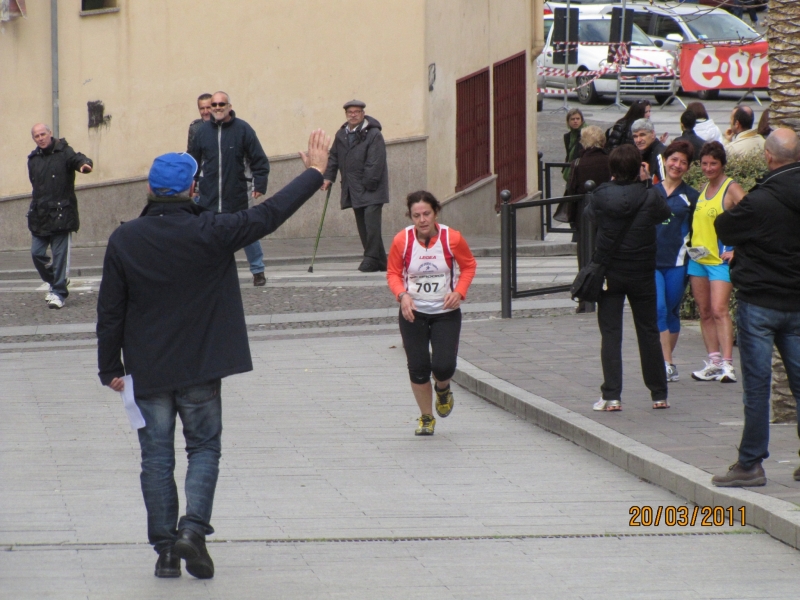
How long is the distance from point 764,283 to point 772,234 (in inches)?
9.0

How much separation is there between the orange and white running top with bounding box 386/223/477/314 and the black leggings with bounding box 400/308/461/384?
0.25ft

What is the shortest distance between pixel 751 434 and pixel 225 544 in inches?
97.4

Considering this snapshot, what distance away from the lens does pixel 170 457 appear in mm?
5387

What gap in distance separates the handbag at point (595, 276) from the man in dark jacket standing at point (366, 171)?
7.02 metres

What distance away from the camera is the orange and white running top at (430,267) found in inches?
313

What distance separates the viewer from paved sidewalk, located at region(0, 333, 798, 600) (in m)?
5.28

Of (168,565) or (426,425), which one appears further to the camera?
(426,425)

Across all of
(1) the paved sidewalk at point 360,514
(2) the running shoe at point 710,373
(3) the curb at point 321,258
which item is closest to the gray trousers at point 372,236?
(3) the curb at point 321,258

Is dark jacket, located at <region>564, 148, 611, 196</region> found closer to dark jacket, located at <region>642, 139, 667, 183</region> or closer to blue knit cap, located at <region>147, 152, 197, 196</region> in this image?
dark jacket, located at <region>642, 139, 667, 183</region>

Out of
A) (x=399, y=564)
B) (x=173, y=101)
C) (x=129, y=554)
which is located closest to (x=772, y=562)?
(x=399, y=564)

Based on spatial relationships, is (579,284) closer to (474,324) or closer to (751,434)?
(751,434)

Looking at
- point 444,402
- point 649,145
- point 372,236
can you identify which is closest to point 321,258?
point 372,236

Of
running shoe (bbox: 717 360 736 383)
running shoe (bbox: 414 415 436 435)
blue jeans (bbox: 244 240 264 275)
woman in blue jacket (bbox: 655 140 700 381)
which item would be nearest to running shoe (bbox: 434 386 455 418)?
running shoe (bbox: 414 415 436 435)
